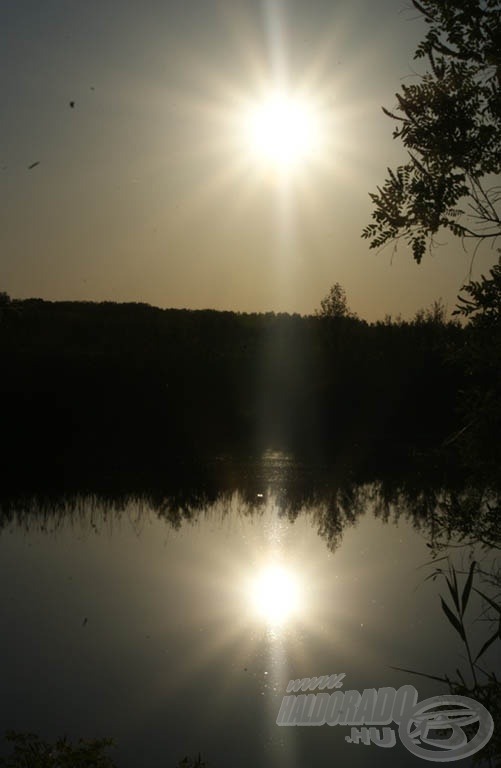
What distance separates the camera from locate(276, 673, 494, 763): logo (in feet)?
17.1

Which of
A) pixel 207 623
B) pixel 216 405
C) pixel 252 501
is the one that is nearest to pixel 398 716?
pixel 207 623

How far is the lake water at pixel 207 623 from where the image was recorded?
664cm

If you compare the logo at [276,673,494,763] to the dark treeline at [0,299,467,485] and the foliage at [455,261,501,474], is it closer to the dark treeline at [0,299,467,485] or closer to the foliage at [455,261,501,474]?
the foliage at [455,261,501,474]

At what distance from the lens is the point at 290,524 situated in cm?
1500

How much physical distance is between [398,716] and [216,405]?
22.9 m

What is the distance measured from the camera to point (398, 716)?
6258 mm

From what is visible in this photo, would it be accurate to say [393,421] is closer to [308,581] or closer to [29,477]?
[29,477]

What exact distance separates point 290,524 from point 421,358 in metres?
17.7

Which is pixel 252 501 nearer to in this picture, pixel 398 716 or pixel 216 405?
pixel 398 716

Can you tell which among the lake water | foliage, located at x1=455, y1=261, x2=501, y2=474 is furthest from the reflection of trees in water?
foliage, located at x1=455, y1=261, x2=501, y2=474

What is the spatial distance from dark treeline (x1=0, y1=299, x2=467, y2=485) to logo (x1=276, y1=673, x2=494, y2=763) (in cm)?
1173

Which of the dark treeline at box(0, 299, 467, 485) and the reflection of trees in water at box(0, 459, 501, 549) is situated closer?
the reflection of trees in water at box(0, 459, 501, 549)

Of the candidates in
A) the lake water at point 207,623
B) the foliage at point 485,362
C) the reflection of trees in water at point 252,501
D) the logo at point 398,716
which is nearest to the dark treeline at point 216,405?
the reflection of trees in water at point 252,501

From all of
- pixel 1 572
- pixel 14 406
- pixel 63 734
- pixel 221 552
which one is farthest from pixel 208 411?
pixel 63 734
